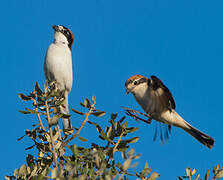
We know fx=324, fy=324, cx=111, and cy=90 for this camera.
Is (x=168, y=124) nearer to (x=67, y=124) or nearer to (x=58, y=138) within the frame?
(x=67, y=124)

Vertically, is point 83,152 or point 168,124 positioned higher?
point 168,124

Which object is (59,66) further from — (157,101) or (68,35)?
(157,101)

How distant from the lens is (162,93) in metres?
4.74

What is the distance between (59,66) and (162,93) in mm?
1995

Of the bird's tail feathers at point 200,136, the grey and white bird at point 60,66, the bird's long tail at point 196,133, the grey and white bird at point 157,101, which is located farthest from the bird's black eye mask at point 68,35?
the bird's tail feathers at point 200,136

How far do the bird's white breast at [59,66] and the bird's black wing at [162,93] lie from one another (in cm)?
174

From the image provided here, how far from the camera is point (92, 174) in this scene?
2.51m

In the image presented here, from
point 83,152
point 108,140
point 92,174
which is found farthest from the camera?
point 108,140

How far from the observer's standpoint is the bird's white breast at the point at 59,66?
5703mm

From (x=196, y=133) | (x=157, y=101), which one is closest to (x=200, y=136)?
(x=196, y=133)

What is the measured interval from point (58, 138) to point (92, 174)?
3.02 ft

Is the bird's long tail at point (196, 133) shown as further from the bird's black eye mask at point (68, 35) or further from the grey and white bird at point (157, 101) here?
the bird's black eye mask at point (68, 35)

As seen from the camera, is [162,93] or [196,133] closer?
[162,93]

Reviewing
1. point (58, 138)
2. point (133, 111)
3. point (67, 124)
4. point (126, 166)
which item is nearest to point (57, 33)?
point (67, 124)
